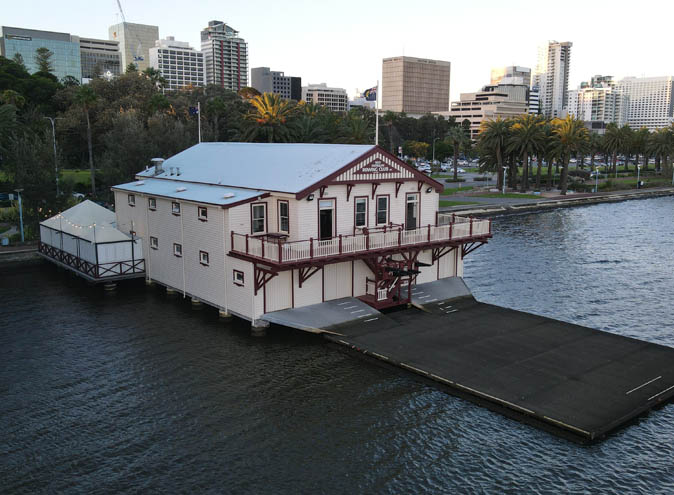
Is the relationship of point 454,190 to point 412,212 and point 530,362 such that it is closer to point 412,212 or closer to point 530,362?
point 412,212

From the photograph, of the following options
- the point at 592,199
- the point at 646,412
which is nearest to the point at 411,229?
the point at 646,412

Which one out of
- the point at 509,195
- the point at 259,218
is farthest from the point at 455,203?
the point at 259,218

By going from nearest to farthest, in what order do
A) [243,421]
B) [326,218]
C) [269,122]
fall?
[243,421] → [326,218] → [269,122]

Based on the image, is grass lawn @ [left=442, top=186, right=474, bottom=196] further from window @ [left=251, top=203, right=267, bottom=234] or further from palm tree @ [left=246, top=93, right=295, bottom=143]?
window @ [left=251, top=203, right=267, bottom=234]

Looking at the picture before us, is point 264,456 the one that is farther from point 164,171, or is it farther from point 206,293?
point 164,171

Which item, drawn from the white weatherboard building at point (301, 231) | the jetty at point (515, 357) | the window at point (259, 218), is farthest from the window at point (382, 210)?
the window at point (259, 218)

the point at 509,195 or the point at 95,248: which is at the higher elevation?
the point at 95,248

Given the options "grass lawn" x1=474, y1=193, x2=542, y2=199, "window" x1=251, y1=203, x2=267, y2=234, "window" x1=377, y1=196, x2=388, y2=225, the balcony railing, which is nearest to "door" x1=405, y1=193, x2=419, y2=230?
the balcony railing
